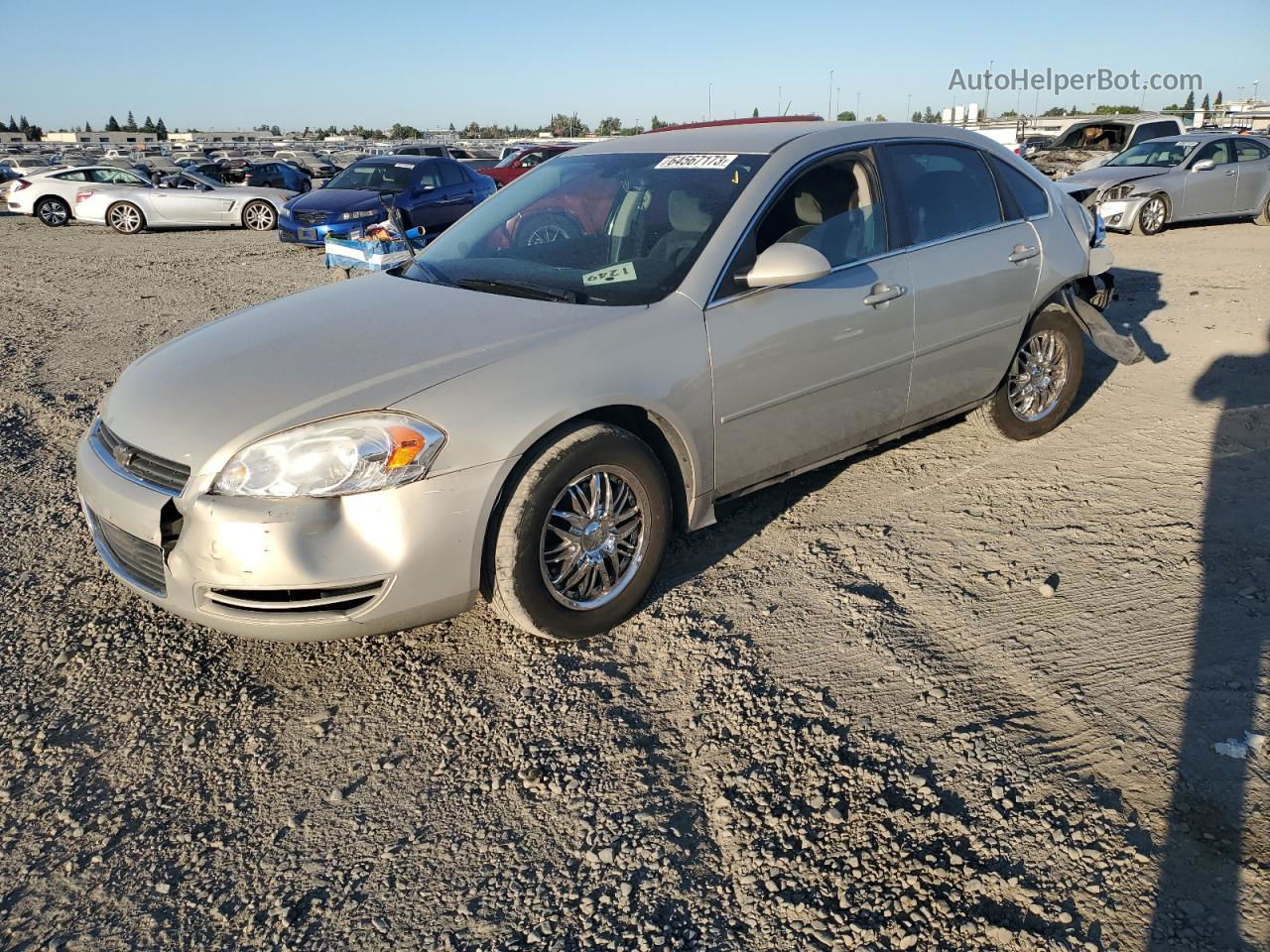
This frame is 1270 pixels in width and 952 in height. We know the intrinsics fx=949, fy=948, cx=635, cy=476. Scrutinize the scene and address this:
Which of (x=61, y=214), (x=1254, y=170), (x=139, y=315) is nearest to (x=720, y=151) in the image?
→ (x=139, y=315)

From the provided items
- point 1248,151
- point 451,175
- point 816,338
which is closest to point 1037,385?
point 816,338

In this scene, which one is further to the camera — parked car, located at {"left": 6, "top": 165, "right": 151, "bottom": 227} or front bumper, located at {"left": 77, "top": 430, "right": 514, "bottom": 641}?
parked car, located at {"left": 6, "top": 165, "right": 151, "bottom": 227}

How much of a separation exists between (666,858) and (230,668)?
1.68m

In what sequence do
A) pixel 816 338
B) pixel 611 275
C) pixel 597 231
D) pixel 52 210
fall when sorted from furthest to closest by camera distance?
pixel 52 210
pixel 597 231
pixel 816 338
pixel 611 275

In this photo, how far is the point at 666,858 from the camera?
2373 millimetres

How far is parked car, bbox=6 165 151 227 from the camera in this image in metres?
19.2

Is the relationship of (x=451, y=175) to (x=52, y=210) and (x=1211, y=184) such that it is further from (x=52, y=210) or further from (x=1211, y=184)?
(x=1211, y=184)

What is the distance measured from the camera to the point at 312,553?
109 inches

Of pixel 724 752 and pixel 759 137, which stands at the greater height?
pixel 759 137

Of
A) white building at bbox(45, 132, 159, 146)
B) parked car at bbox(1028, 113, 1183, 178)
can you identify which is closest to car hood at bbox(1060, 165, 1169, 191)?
parked car at bbox(1028, 113, 1183, 178)

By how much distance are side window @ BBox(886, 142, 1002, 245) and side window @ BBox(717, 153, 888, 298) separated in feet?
0.72

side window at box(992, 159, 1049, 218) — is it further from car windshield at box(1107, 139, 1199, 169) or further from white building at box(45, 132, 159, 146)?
white building at box(45, 132, 159, 146)

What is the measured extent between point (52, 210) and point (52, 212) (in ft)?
0.13

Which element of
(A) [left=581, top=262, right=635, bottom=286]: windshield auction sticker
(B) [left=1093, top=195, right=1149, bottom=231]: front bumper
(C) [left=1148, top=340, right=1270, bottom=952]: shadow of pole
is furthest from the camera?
(B) [left=1093, top=195, right=1149, bottom=231]: front bumper
